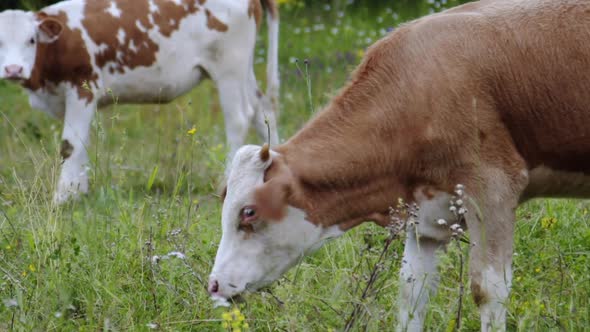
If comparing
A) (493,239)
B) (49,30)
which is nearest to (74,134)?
(49,30)

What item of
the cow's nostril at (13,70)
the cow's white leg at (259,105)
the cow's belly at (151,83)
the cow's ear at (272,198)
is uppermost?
the cow's ear at (272,198)

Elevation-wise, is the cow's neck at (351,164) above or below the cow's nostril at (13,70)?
above

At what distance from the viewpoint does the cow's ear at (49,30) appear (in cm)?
709

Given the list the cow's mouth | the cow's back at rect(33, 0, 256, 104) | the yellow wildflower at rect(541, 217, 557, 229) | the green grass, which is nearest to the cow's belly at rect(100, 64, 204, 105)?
the cow's back at rect(33, 0, 256, 104)

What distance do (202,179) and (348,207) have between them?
150 inches

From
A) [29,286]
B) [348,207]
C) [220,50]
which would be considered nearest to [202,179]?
[220,50]

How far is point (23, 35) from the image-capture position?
7.12 meters

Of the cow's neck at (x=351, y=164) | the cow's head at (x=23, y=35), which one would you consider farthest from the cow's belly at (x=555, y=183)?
the cow's head at (x=23, y=35)

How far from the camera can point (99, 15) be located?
7387 mm

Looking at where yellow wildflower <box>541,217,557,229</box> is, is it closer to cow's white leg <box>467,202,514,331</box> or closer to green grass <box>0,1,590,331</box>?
green grass <box>0,1,590,331</box>

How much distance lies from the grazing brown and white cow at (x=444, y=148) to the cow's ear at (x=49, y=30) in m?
3.49

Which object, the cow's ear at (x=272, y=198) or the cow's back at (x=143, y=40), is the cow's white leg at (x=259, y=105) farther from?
the cow's ear at (x=272, y=198)

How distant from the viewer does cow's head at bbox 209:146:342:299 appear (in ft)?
13.1

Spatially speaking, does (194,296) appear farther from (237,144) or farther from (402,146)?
(237,144)
